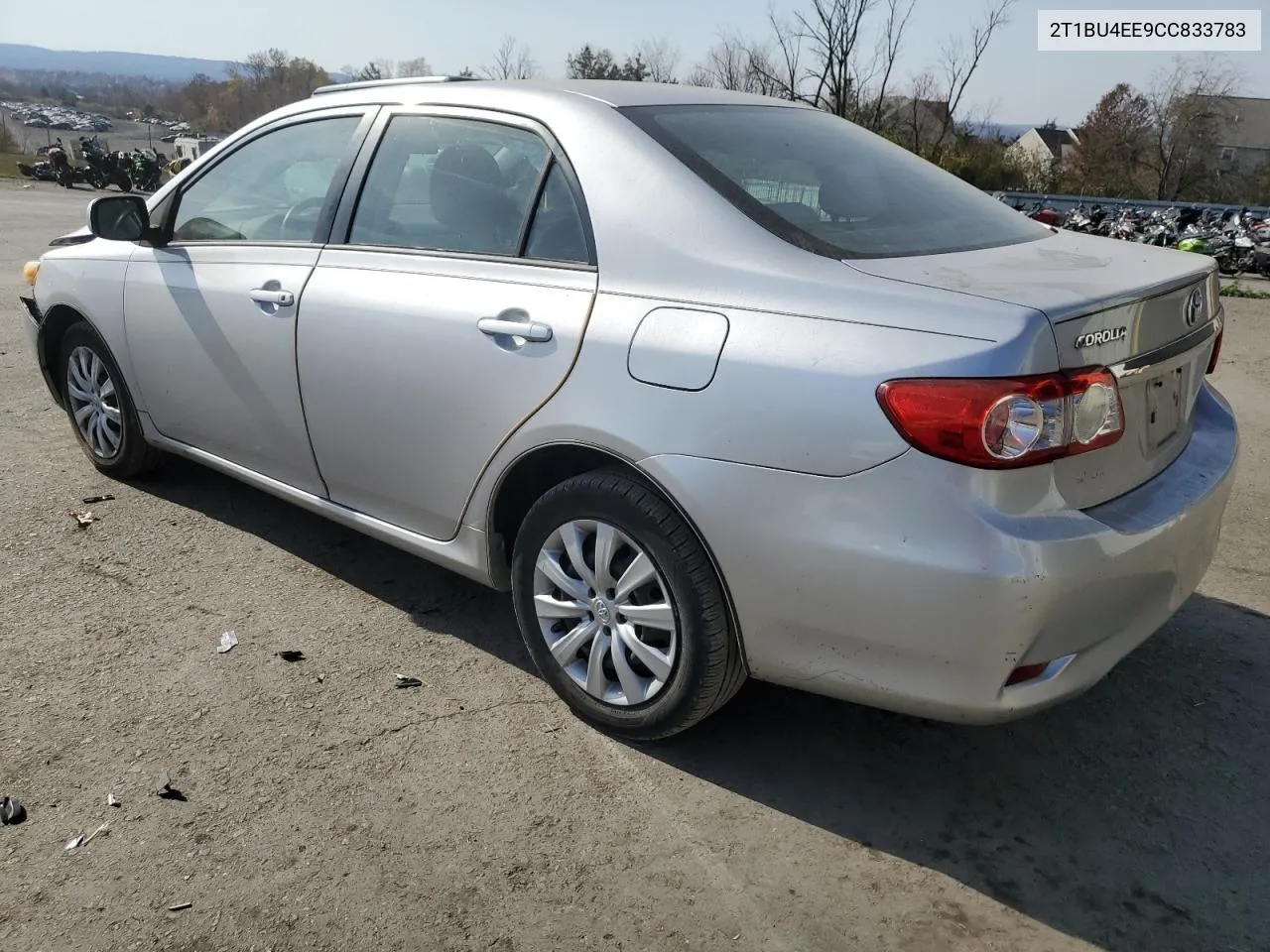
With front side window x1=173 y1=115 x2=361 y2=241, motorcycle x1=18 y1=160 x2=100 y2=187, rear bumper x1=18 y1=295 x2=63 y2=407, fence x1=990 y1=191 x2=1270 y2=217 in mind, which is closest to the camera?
front side window x1=173 y1=115 x2=361 y2=241

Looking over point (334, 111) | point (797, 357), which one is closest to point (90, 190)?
point (334, 111)

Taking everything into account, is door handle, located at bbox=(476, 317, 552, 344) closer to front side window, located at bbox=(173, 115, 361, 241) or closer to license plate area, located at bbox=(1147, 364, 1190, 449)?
front side window, located at bbox=(173, 115, 361, 241)

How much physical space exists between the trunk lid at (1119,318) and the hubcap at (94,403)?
11.9 feet

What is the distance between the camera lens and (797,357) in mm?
2338

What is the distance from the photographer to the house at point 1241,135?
4844 cm

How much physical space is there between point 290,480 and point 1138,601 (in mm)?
2797

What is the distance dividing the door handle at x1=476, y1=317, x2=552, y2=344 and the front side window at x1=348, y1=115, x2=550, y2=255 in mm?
255

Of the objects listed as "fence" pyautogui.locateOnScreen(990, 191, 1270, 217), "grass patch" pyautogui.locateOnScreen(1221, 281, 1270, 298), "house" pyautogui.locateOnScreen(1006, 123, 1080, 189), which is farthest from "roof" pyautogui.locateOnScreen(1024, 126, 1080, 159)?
"grass patch" pyautogui.locateOnScreen(1221, 281, 1270, 298)

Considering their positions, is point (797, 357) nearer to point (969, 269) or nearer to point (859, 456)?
point (859, 456)

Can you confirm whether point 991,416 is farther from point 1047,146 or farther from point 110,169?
point 1047,146

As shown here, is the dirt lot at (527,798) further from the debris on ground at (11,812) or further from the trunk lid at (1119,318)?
the trunk lid at (1119,318)

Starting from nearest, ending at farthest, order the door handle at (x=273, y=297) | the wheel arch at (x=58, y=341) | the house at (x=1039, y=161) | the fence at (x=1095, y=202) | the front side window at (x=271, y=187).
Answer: the door handle at (x=273, y=297), the front side window at (x=271, y=187), the wheel arch at (x=58, y=341), the fence at (x=1095, y=202), the house at (x=1039, y=161)

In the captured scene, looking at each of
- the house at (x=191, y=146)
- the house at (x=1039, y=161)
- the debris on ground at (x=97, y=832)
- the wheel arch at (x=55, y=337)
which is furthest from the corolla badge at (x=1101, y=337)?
the house at (x=1039, y=161)

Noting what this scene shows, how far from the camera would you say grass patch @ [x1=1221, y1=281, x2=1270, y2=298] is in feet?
39.6
